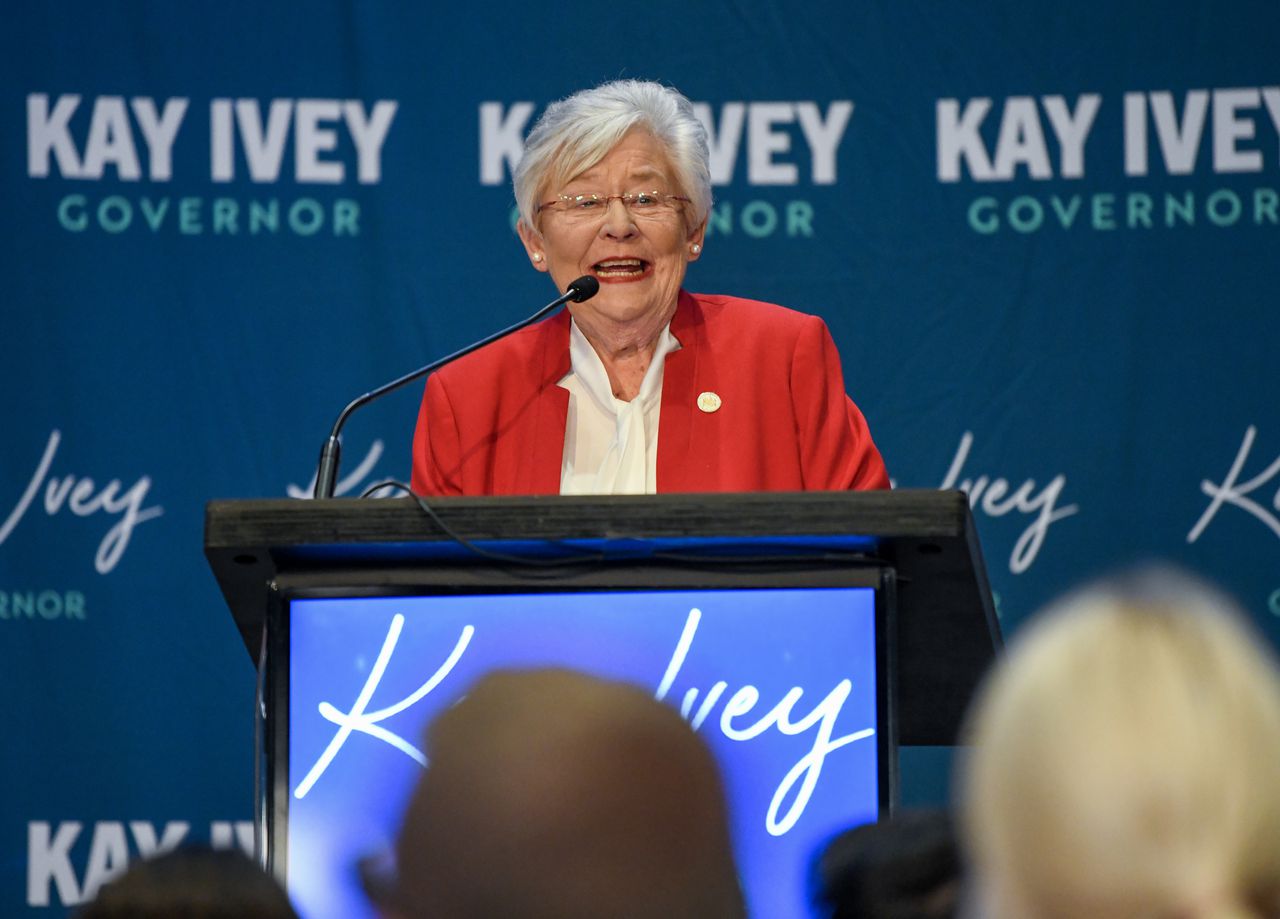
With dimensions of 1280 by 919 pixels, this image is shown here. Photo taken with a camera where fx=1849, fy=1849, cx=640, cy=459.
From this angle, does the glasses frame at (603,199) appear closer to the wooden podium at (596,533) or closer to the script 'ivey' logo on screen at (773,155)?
the wooden podium at (596,533)

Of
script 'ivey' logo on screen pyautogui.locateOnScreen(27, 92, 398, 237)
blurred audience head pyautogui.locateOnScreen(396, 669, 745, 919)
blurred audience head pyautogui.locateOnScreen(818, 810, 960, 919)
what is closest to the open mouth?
script 'ivey' logo on screen pyautogui.locateOnScreen(27, 92, 398, 237)

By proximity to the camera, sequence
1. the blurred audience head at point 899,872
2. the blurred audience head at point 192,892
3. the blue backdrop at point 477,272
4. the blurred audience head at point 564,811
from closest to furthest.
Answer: the blurred audience head at point 564,811 < the blurred audience head at point 192,892 < the blurred audience head at point 899,872 < the blue backdrop at point 477,272

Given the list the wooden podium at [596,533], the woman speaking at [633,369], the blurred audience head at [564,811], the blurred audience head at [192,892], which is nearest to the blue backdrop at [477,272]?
the woman speaking at [633,369]

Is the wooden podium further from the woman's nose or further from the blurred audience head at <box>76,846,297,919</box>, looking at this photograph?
the woman's nose

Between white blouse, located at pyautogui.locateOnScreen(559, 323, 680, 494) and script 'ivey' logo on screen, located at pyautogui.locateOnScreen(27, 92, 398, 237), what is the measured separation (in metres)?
1.38

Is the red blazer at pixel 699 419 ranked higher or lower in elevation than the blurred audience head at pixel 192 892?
higher

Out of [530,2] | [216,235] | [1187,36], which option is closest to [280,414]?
[216,235]

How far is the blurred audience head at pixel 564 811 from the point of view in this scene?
888 millimetres

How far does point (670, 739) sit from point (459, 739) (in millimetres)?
104

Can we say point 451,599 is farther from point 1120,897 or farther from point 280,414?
point 280,414

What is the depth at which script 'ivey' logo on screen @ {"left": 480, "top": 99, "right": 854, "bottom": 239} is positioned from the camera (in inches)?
159

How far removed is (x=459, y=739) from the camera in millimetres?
904

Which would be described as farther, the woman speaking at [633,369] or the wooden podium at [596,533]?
the woman speaking at [633,369]

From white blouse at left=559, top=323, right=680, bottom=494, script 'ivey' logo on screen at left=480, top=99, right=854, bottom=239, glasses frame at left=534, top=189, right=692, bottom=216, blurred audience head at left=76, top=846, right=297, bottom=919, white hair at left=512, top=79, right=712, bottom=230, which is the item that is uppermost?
script 'ivey' logo on screen at left=480, top=99, right=854, bottom=239
